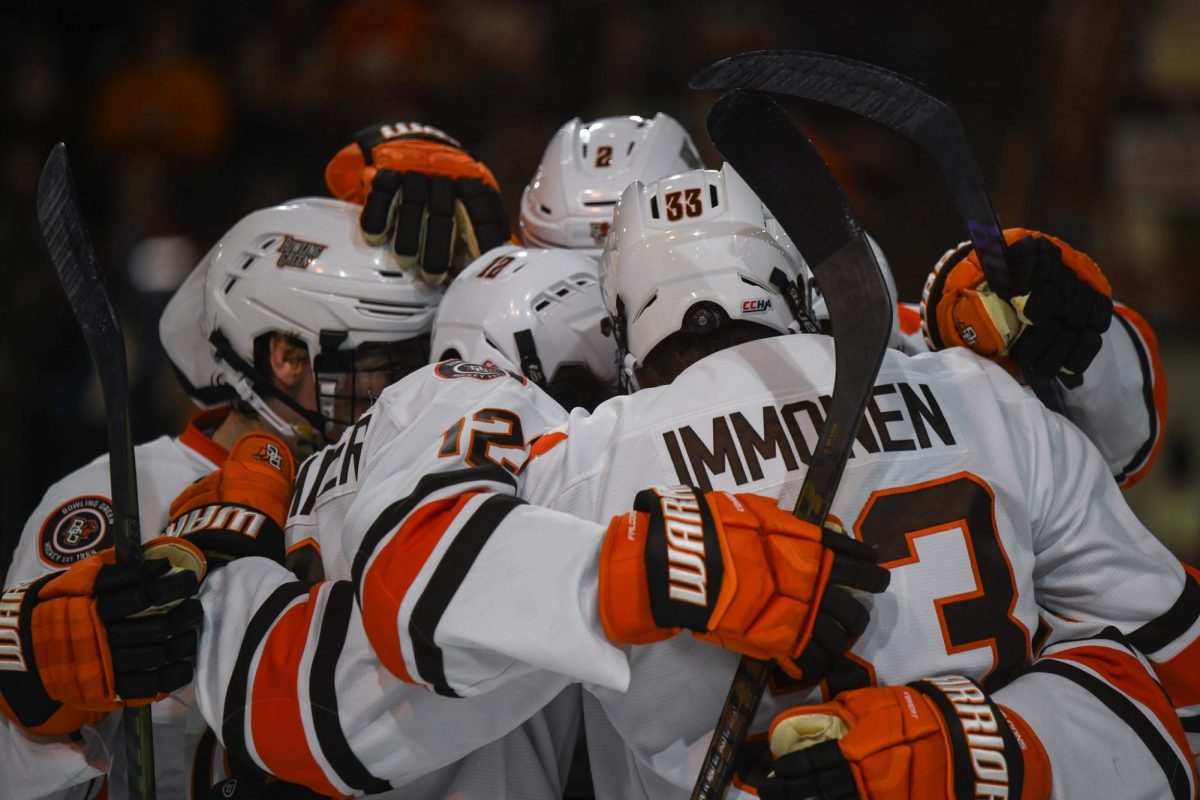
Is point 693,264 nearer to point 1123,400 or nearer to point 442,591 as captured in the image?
point 442,591

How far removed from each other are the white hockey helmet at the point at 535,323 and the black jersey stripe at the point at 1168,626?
3.85ft

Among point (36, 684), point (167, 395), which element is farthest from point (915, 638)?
point (167, 395)

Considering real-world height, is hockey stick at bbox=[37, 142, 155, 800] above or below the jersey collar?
above

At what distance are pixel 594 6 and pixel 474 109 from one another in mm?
903

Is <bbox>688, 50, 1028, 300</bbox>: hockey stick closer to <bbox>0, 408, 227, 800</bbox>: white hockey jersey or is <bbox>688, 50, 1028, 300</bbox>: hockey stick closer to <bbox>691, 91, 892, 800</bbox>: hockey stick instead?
<bbox>691, 91, 892, 800</bbox>: hockey stick

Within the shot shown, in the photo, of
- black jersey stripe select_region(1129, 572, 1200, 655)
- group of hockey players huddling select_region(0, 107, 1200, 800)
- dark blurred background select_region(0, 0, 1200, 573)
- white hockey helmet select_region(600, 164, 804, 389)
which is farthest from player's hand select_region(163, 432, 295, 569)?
dark blurred background select_region(0, 0, 1200, 573)

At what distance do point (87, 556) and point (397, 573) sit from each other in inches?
39.2

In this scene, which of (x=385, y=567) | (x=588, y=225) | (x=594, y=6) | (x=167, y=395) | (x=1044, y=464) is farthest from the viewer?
(x=594, y=6)

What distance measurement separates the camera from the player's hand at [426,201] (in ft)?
9.47

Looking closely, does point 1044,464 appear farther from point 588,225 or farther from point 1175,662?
point 588,225

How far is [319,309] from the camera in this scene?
2838mm

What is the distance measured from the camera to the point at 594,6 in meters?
6.66

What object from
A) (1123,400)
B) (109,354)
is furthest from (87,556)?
(1123,400)

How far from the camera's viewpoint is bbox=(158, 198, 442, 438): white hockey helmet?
285 centimetres
